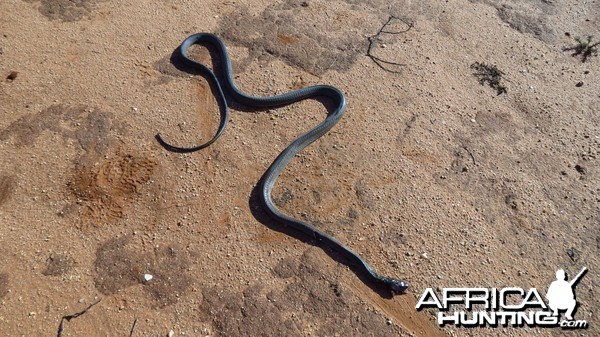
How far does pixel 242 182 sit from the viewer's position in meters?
8.00

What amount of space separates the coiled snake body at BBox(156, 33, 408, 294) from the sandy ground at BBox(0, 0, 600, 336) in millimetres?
182

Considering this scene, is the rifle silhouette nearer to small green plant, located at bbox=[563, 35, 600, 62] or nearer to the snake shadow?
the snake shadow

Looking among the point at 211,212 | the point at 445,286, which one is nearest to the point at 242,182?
the point at 211,212

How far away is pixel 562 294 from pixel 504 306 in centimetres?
94

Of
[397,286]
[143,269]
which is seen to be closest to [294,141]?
[397,286]

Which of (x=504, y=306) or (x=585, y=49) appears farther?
(x=585, y=49)

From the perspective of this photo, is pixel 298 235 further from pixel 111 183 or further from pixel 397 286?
pixel 111 183

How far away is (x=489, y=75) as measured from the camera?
9984mm

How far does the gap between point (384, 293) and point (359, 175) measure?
214cm

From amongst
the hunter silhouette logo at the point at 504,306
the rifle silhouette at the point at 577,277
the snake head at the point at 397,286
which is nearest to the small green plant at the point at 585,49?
the rifle silhouette at the point at 577,277

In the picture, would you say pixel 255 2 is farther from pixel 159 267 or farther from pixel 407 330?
pixel 407 330

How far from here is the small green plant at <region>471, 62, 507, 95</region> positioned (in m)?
9.78

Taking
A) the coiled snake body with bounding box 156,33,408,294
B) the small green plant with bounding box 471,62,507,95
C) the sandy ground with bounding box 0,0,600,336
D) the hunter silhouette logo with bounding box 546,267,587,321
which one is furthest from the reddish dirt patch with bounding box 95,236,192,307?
the small green plant with bounding box 471,62,507,95

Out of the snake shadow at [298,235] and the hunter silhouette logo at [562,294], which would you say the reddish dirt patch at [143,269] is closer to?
the snake shadow at [298,235]
